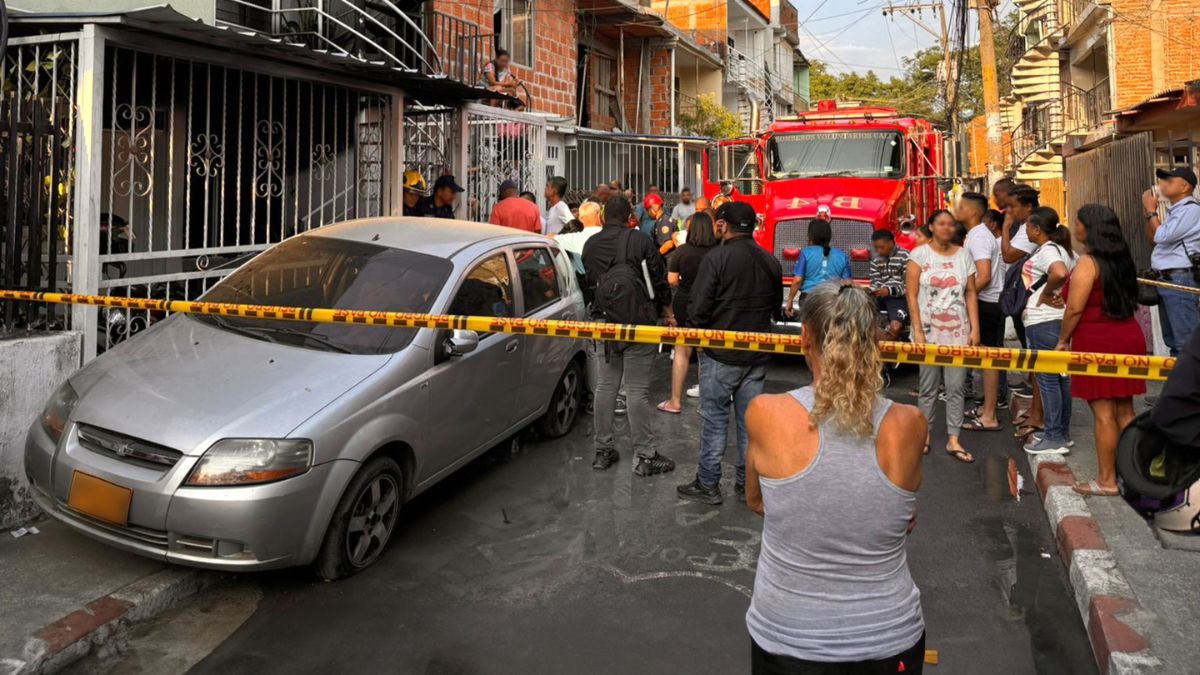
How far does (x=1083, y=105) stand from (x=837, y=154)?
699 inches

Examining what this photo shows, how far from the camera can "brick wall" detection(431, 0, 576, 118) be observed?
17.9m

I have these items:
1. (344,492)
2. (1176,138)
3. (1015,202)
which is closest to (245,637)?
(344,492)

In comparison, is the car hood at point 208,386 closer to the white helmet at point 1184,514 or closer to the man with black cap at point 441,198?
the white helmet at point 1184,514

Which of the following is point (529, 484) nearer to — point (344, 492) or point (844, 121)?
point (344, 492)

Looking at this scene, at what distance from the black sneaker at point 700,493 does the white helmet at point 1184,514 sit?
11.2 feet

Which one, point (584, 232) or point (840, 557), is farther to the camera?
point (584, 232)

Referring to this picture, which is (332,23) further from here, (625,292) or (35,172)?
(625,292)

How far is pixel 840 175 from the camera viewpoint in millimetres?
11438

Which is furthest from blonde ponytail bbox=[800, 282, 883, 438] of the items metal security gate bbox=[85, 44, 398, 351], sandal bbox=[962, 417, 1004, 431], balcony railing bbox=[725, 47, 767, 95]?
balcony railing bbox=[725, 47, 767, 95]

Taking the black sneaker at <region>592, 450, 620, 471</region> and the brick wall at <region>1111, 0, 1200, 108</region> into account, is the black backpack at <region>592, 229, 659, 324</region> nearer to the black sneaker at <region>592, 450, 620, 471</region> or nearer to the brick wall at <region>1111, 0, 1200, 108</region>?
the black sneaker at <region>592, 450, 620, 471</region>

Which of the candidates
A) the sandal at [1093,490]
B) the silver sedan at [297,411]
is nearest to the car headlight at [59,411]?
the silver sedan at [297,411]

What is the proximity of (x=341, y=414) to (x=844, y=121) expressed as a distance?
363 inches

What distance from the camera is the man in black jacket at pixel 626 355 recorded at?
246 inches

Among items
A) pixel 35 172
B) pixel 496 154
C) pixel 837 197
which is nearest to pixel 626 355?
pixel 35 172
